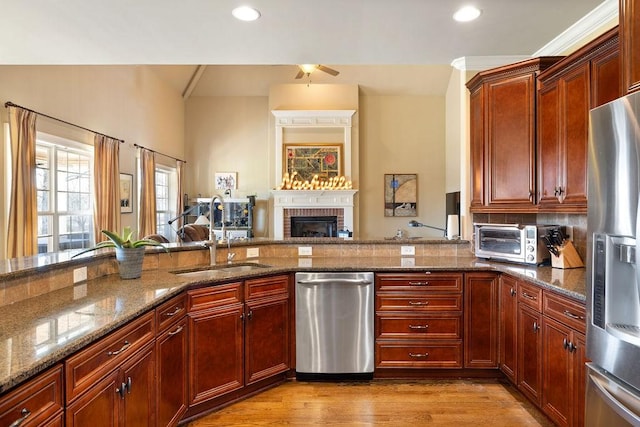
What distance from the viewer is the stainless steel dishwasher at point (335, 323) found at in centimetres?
282

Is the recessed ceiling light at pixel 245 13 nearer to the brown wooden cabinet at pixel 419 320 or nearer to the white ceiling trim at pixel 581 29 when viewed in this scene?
the brown wooden cabinet at pixel 419 320

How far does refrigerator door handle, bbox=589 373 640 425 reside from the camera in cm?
144

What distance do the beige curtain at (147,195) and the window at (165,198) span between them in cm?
87

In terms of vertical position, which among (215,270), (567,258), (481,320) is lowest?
(481,320)

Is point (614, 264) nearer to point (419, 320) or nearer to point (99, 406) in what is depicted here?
point (419, 320)

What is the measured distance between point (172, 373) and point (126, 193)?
174 inches

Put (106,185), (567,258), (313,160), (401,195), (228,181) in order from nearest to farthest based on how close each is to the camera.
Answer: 1. (567,258)
2. (106,185)
3. (313,160)
4. (401,195)
5. (228,181)

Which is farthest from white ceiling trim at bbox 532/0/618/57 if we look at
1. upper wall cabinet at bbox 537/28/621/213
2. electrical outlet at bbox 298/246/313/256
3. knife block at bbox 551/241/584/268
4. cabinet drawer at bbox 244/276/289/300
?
cabinet drawer at bbox 244/276/289/300

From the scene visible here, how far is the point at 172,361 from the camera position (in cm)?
209

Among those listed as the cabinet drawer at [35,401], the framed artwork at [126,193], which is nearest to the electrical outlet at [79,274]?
the cabinet drawer at [35,401]

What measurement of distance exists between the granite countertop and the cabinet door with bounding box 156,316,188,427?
0.24 meters

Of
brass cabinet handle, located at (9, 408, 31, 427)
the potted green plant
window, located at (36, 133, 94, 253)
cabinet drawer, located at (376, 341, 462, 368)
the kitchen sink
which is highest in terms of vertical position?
window, located at (36, 133, 94, 253)

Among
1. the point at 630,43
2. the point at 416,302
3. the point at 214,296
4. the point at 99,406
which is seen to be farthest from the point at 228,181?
the point at 630,43

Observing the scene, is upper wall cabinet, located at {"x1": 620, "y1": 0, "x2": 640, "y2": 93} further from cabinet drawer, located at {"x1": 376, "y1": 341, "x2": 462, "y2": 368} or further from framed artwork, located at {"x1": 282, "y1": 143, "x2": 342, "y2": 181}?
framed artwork, located at {"x1": 282, "y1": 143, "x2": 342, "y2": 181}
